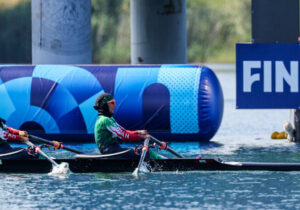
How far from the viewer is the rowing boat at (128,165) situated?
13023mm

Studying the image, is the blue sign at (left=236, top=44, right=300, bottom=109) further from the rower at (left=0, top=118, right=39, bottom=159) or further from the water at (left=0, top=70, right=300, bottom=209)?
the rower at (left=0, top=118, right=39, bottom=159)

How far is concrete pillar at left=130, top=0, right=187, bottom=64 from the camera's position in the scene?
27.9m

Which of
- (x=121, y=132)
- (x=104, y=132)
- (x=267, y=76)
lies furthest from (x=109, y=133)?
(x=267, y=76)

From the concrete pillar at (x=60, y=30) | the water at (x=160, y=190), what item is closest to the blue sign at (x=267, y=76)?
the water at (x=160, y=190)

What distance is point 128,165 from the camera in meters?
13.4

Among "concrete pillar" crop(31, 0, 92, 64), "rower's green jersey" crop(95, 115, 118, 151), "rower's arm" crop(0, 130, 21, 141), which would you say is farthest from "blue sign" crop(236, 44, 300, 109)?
"rower's arm" crop(0, 130, 21, 141)

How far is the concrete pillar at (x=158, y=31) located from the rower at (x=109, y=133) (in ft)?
48.0

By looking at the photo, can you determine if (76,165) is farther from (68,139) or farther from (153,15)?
(153,15)

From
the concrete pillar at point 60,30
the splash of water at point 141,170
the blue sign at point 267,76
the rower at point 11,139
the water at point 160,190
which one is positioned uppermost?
the concrete pillar at point 60,30

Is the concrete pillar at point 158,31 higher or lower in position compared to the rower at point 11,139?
higher

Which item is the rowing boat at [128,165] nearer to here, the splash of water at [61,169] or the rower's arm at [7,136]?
the splash of water at [61,169]

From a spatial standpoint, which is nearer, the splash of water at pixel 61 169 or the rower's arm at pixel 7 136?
the splash of water at pixel 61 169

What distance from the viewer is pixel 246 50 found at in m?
17.3

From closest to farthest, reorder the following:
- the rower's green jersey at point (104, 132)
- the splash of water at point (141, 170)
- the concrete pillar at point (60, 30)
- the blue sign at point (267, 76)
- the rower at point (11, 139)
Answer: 1. the splash of water at point (141, 170)
2. the rower's green jersey at point (104, 132)
3. the rower at point (11, 139)
4. the blue sign at point (267, 76)
5. the concrete pillar at point (60, 30)
